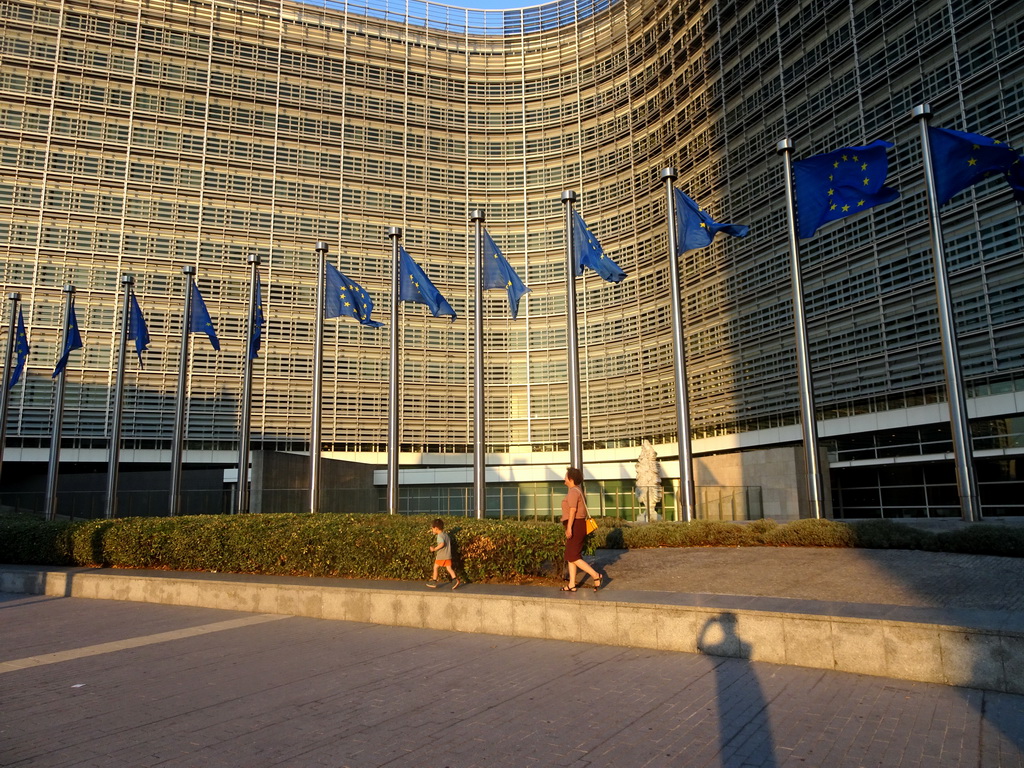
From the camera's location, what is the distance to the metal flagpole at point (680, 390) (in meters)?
16.6

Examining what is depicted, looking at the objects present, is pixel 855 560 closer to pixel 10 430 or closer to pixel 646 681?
pixel 646 681

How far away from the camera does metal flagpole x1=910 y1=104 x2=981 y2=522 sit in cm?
1545

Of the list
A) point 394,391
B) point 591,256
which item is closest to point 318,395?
point 394,391

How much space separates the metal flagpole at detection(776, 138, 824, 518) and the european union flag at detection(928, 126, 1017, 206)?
10.2ft

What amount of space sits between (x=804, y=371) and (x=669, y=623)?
1054 cm

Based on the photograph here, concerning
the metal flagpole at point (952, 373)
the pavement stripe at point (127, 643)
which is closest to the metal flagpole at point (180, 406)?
the pavement stripe at point (127, 643)

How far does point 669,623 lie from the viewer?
8.12 m

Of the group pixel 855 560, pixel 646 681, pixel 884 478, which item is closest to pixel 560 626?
pixel 646 681

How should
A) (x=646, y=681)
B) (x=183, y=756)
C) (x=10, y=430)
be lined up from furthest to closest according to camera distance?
(x=10, y=430), (x=646, y=681), (x=183, y=756)

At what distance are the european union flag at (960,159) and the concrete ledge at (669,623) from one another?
485 inches

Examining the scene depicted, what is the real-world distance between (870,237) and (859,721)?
31.8 m

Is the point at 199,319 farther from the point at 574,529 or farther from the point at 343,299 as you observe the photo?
the point at 574,529

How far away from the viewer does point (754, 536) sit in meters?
15.6

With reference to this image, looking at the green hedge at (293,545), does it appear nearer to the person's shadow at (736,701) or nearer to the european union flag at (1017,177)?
Result: the person's shadow at (736,701)
